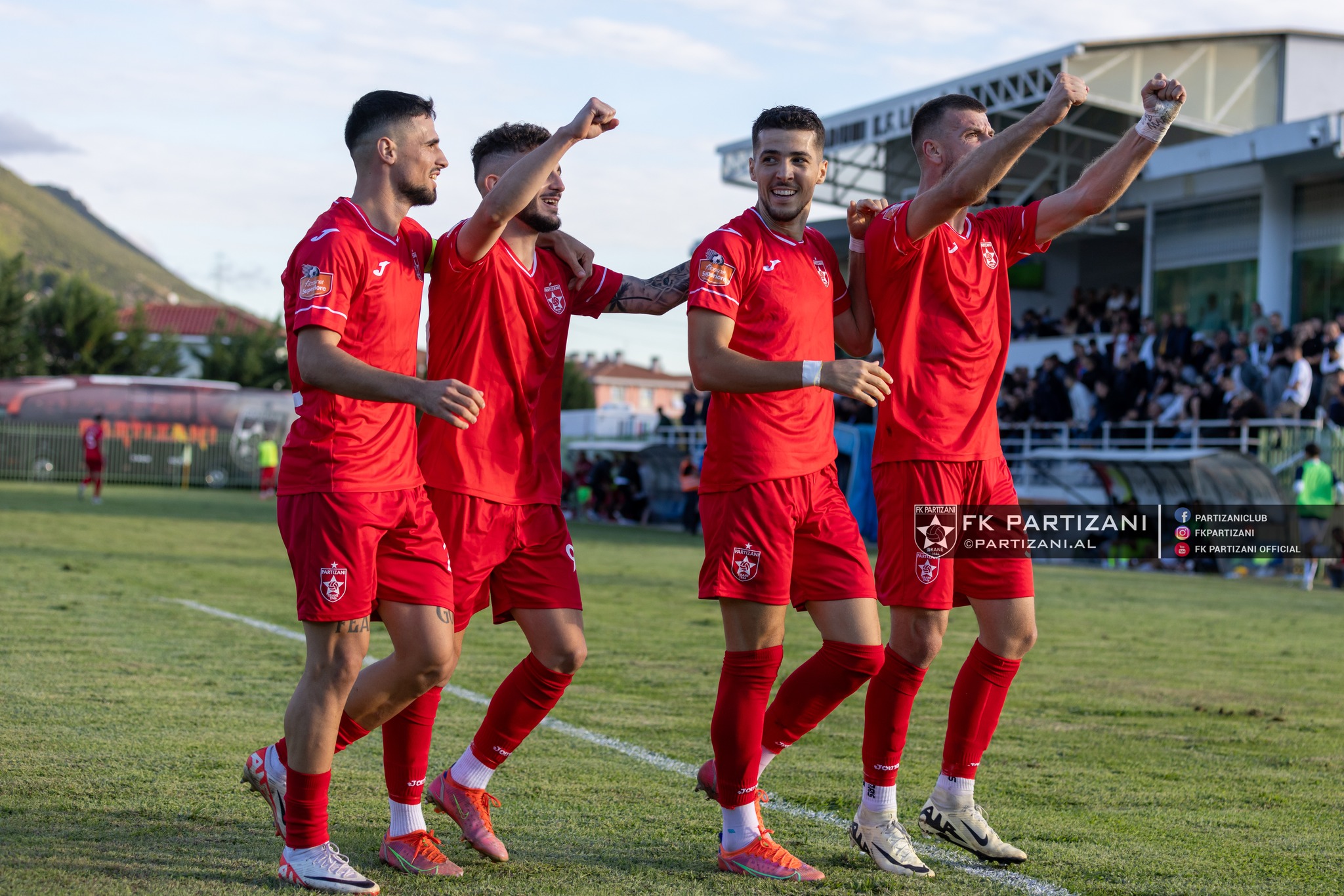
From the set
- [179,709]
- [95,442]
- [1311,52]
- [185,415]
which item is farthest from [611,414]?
[179,709]

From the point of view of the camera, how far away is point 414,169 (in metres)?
4.05

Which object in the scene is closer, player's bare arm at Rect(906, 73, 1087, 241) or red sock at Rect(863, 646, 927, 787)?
player's bare arm at Rect(906, 73, 1087, 241)

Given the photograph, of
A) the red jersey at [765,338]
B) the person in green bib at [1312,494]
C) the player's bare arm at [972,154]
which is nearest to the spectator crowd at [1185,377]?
the person in green bib at [1312,494]

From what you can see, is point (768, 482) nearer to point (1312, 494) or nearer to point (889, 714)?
point (889, 714)

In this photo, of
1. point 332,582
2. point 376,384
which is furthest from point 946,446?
point 332,582

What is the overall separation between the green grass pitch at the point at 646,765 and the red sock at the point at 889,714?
320mm

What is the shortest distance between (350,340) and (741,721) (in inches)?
68.8

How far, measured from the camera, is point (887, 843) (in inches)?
163

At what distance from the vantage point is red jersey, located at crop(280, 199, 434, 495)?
3.79 meters

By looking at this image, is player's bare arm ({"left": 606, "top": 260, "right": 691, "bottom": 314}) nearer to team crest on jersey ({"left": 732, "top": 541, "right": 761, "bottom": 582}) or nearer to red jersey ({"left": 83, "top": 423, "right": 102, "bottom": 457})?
team crest on jersey ({"left": 732, "top": 541, "right": 761, "bottom": 582})

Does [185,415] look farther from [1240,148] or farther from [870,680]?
[870,680]

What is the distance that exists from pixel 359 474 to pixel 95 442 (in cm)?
2979

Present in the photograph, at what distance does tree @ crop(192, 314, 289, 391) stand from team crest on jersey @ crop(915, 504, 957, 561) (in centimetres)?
6706

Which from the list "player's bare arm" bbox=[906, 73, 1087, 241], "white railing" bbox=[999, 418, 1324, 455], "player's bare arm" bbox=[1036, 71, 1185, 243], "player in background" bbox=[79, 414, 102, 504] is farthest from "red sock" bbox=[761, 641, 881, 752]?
"player in background" bbox=[79, 414, 102, 504]
